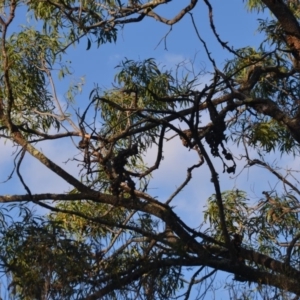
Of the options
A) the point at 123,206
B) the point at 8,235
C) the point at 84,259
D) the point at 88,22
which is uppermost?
the point at 88,22

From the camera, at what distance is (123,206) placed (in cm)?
744

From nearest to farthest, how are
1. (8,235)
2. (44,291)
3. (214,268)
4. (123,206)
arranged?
(44,291)
(8,235)
(214,268)
(123,206)

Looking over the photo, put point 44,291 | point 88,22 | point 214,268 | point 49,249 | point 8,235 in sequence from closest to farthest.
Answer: point 44,291 < point 49,249 < point 8,235 < point 214,268 < point 88,22

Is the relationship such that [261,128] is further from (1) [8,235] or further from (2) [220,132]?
(1) [8,235]

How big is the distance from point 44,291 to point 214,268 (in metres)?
2.03

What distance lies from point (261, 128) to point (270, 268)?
221 cm

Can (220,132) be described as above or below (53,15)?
below

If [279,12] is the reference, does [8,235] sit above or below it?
below

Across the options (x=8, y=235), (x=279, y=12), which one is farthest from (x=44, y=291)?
(x=279, y=12)

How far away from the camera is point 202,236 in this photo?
6.92 m

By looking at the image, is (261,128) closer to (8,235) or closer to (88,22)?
(88,22)

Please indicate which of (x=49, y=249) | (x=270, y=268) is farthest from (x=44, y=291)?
(x=270, y=268)

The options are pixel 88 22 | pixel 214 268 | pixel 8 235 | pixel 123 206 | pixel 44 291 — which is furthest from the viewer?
pixel 88 22

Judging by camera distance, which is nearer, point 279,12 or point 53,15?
point 279,12
